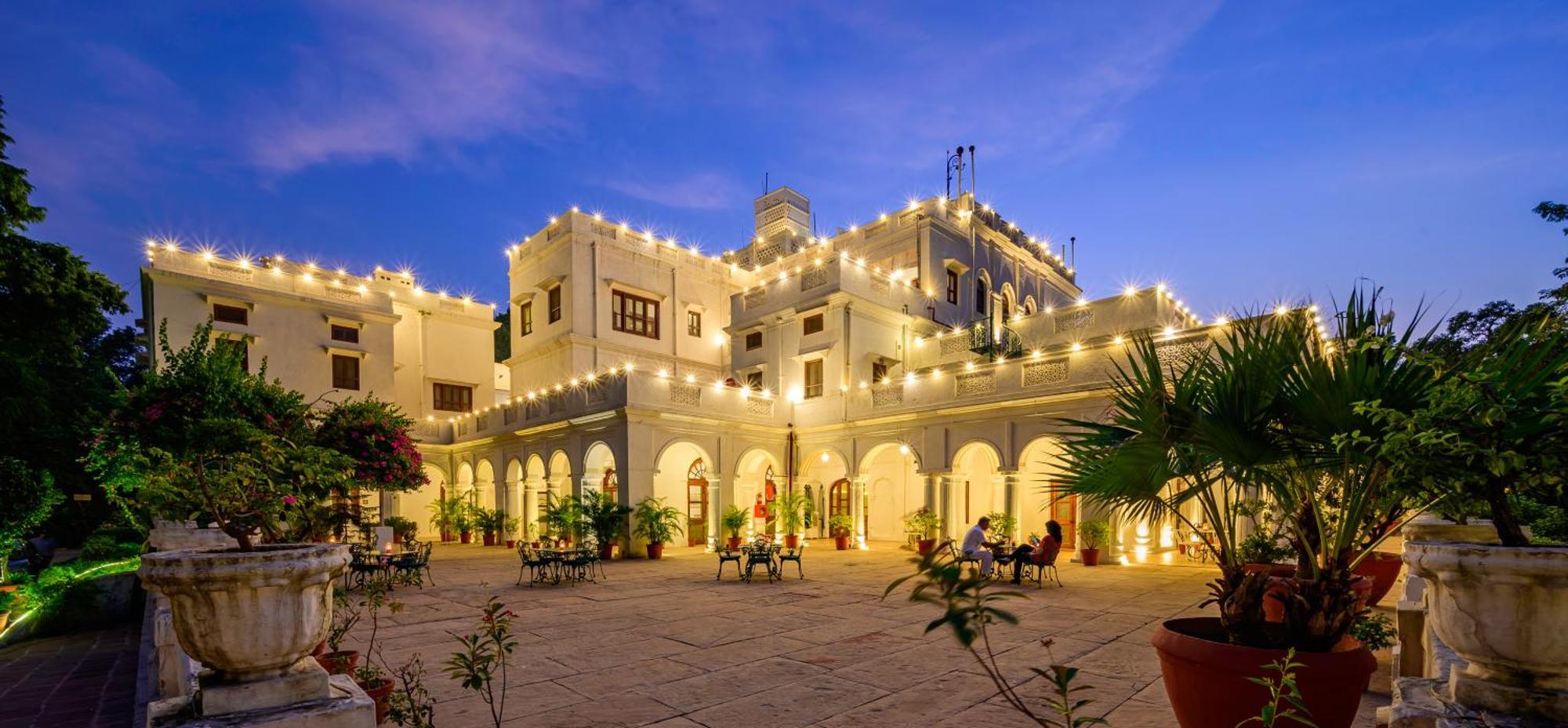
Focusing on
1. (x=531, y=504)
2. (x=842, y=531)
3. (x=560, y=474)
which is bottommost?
(x=842, y=531)

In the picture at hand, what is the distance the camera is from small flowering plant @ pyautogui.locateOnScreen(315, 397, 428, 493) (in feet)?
30.7

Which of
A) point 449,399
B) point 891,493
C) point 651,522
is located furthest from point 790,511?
point 449,399

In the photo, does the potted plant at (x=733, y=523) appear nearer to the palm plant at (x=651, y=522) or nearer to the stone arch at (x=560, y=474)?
the palm plant at (x=651, y=522)

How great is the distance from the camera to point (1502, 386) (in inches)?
98.7

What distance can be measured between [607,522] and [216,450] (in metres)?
10.2

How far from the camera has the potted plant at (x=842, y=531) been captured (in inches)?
A: 734

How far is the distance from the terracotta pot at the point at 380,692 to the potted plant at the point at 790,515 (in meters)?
14.1

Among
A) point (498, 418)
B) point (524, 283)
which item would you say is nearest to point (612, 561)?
point (498, 418)

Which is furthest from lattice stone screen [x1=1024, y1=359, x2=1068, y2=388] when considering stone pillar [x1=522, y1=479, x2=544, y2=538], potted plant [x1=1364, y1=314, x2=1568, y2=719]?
stone pillar [x1=522, y1=479, x2=544, y2=538]

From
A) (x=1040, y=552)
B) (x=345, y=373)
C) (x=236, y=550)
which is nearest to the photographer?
(x=236, y=550)

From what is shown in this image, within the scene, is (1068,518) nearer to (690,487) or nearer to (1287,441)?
(690,487)

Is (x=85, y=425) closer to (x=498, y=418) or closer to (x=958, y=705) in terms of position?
(x=958, y=705)

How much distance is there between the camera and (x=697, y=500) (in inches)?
809

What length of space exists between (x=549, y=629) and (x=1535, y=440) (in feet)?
27.9
